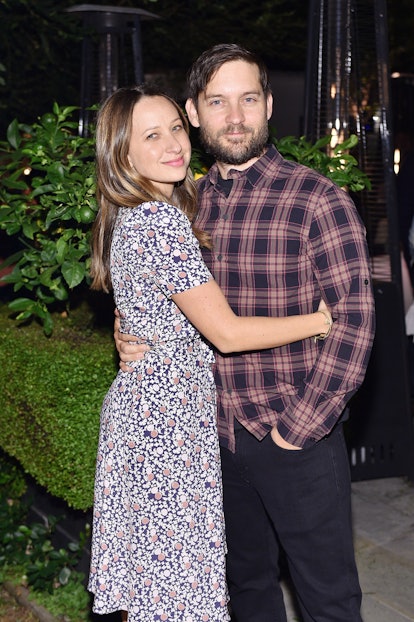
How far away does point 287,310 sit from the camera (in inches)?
111

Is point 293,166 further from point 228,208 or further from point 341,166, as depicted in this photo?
point 341,166

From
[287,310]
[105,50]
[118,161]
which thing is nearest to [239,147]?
[118,161]

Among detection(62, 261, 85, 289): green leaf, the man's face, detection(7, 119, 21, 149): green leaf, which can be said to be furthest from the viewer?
detection(7, 119, 21, 149): green leaf

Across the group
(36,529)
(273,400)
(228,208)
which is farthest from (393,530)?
(228,208)

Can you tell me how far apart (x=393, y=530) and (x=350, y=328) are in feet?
9.03

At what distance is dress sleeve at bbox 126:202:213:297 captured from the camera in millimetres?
2629

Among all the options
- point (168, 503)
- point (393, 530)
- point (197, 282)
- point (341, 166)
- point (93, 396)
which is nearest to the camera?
point (197, 282)

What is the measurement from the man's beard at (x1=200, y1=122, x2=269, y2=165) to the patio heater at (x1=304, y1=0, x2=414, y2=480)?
253 centimetres

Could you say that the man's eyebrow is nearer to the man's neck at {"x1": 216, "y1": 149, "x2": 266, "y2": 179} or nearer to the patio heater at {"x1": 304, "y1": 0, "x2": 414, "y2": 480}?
the man's neck at {"x1": 216, "y1": 149, "x2": 266, "y2": 179}

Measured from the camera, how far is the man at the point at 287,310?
2.69 metres

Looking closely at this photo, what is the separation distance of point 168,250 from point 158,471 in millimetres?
742

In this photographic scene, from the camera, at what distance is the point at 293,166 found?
9.44 feet

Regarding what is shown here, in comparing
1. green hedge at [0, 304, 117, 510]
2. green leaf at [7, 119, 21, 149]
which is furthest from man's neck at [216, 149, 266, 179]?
green leaf at [7, 119, 21, 149]

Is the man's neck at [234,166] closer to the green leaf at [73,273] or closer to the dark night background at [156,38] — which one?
the green leaf at [73,273]
